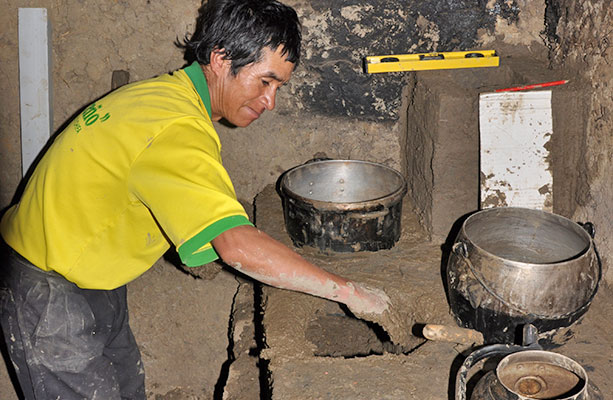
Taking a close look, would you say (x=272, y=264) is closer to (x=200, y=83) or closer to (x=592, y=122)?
(x=200, y=83)

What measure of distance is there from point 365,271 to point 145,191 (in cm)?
121

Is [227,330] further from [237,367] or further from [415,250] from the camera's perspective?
[415,250]

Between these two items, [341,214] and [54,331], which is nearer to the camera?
[54,331]

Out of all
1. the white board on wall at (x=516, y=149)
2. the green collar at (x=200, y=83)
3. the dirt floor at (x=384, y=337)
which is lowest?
the dirt floor at (x=384, y=337)

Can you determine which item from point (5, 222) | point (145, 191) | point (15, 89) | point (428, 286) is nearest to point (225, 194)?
point (145, 191)

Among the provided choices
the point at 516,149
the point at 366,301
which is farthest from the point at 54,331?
the point at 516,149

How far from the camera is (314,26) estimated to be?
318cm

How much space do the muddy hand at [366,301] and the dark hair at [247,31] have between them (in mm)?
753

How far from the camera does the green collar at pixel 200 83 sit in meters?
2.06

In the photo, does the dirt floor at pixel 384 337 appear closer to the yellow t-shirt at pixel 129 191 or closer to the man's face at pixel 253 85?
the yellow t-shirt at pixel 129 191

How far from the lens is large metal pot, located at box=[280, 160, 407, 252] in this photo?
2.71m

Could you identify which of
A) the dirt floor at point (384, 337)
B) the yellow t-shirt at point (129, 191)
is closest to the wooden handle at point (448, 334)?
the dirt floor at point (384, 337)

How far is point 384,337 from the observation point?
2805 mm

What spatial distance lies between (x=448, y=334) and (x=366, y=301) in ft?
0.85
